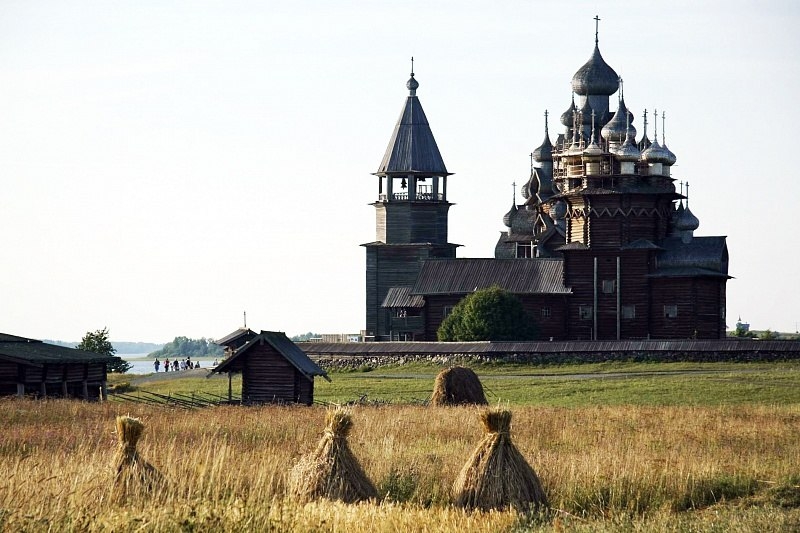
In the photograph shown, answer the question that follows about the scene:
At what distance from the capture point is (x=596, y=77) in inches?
3430

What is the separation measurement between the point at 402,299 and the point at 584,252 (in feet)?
34.2

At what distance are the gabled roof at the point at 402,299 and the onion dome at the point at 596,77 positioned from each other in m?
16.2

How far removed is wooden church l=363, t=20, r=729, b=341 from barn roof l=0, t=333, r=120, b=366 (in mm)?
33738

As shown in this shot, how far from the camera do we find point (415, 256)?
8519 centimetres

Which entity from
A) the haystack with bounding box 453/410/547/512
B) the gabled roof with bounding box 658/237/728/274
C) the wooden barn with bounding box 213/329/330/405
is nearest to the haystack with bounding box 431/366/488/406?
the wooden barn with bounding box 213/329/330/405

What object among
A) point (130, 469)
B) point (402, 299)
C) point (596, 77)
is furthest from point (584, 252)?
point (130, 469)

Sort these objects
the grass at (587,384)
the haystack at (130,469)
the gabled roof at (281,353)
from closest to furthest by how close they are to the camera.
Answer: the haystack at (130,469)
the gabled roof at (281,353)
the grass at (587,384)

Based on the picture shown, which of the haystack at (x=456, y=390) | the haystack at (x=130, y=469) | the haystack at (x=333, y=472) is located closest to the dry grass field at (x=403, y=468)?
the haystack at (x=130, y=469)

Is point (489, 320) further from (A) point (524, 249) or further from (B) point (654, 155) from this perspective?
(A) point (524, 249)

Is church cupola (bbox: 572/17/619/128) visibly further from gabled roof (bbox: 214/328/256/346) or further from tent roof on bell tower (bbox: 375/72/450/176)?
gabled roof (bbox: 214/328/256/346)

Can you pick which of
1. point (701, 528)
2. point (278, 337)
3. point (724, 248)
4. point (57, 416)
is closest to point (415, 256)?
point (724, 248)

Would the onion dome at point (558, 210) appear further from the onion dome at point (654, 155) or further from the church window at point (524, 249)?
the onion dome at point (654, 155)

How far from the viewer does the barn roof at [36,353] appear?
41.8m

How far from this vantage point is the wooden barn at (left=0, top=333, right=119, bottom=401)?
1652 inches
